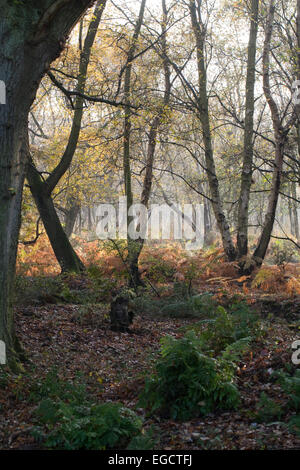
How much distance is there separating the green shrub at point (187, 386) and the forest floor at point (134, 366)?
10 centimetres

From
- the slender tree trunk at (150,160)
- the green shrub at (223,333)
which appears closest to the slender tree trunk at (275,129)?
the slender tree trunk at (150,160)

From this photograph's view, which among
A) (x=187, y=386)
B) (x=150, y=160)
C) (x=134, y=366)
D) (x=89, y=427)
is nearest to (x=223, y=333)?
(x=134, y=366)

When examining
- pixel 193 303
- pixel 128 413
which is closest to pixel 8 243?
pixel 128 413

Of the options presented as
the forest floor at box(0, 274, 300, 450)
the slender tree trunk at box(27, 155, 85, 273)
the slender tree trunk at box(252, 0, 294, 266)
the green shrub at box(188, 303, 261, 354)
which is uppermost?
the slender tree trunk at box(252, 0, 294, 266)

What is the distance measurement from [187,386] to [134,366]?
190 centimetres

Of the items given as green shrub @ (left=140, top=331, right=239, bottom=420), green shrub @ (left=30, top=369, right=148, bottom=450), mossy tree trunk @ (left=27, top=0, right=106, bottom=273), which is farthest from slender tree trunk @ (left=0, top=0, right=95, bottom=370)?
mossy tree trunk @ (left=27, top=0, right=106, bottom=273)

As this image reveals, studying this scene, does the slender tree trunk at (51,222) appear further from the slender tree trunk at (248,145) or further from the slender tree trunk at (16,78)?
the slender tree trunk at (16,78)

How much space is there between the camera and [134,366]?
6.06 m

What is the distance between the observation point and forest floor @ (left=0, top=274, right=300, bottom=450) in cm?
370

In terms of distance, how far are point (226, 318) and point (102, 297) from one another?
171 inches

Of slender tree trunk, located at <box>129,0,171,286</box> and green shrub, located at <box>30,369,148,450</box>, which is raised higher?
slender tree trunk, located at <box>129,0,171,286</box>

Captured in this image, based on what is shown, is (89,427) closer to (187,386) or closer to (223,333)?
(187,386)

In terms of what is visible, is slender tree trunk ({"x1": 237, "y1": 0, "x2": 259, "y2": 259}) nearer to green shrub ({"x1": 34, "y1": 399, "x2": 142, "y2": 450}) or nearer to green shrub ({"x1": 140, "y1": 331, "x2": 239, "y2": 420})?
green shrub ({"x1": 140, "y1": 331, "x2": 239, "y2": 420})

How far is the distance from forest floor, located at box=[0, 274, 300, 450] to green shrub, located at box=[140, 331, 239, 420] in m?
0.10
